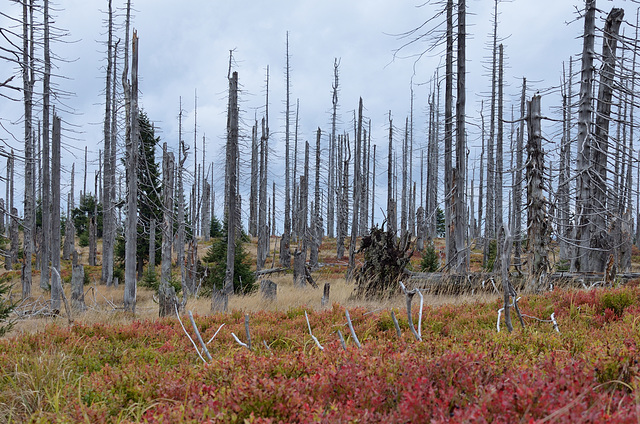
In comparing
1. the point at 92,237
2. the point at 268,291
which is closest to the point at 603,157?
the point at 268,291

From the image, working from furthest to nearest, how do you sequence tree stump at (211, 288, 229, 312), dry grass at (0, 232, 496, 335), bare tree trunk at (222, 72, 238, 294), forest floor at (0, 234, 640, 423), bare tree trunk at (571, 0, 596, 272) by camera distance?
bare tree trunk at (222, 72, 238, 294)
bare tree trunk at (571, 0, 596, 272)
tree stump at (211, 288, 229, 312)
dry grass at (0, 232, 496, 335)
forest floor at (0, 234, 640, 423)

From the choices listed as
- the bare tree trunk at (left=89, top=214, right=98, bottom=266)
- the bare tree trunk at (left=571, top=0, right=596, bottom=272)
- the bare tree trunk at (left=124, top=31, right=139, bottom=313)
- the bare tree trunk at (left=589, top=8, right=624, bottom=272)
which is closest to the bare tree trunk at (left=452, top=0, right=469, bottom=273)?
the bare tree trunk at (left=571, top=0, right=596, bottom=272)

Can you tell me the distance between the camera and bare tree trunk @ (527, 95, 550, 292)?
342 inches

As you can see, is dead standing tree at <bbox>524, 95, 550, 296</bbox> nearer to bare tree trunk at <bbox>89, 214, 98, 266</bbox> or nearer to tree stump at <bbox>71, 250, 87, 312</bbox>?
tree stump at <bbox>71, 250, 87, 312</bbox>

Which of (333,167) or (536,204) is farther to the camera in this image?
(333,167)

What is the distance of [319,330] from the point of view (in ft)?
17.9

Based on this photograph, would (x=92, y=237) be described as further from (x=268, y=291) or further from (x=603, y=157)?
(x=603, y=157)

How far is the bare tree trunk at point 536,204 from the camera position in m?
8.70

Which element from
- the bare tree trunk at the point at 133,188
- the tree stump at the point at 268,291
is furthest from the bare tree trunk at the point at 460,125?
the bare tree trunk at the point at 133,188

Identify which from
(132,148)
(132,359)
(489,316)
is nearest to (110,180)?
(132,148)

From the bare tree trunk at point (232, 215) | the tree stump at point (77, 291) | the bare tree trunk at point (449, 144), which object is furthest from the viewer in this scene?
the bare tree trunk at point (232, 215)

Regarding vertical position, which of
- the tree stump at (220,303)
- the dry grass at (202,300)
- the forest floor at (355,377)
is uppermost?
Answer: the forest floor at (355,377)

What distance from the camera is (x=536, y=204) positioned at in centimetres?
868

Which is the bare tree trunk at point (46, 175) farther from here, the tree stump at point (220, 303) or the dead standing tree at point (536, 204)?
the dead standing tree at point (536, 204)
